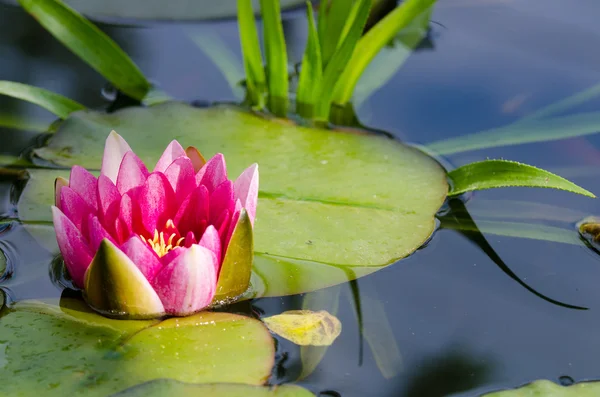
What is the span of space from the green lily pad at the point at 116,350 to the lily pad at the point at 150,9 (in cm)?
162

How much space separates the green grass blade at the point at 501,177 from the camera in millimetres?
1646

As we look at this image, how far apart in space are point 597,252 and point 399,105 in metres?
0.91

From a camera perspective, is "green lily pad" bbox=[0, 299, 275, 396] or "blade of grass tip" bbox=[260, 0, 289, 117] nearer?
"green lily pad" bbox=[0, 299, 275, 396]

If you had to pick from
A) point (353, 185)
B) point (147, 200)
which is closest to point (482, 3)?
point (353, 185)

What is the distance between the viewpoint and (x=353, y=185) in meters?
1.84

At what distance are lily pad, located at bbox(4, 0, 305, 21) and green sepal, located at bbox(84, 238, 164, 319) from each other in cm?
162

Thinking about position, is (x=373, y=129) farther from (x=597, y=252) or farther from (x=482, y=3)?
(x=482, y=3)

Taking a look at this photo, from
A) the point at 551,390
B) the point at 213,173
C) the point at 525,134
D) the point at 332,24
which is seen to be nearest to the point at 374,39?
the point at 332,24

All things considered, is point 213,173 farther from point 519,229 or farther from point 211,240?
point 519,229

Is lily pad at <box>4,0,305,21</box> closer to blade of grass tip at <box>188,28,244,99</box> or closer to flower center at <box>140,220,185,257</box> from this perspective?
blade of grass tip at <box>188,28,244,99</box>

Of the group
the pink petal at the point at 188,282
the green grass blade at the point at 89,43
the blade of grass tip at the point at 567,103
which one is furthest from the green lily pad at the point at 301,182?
the blade of grass tip at the point at 567,103

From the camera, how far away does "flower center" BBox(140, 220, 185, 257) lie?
1.43 m

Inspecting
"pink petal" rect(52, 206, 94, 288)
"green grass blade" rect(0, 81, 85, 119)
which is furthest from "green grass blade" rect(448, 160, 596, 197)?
"green grass blade" rect(0, 81, 85, 119)

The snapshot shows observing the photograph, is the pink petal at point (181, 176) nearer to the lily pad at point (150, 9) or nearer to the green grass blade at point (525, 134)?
the green grass blade at point (525, 134)
